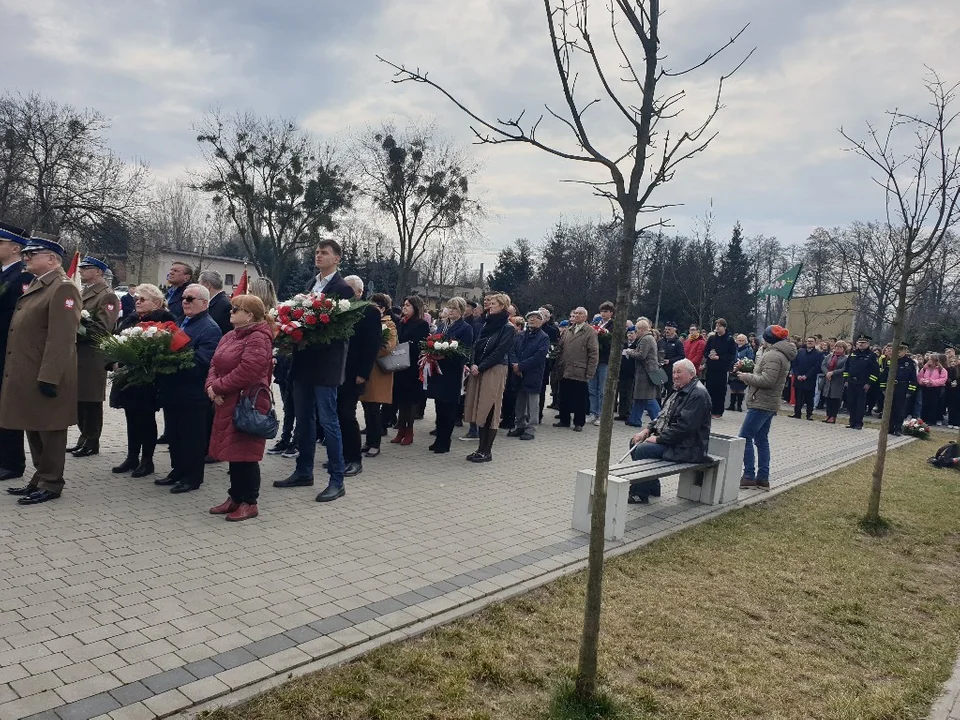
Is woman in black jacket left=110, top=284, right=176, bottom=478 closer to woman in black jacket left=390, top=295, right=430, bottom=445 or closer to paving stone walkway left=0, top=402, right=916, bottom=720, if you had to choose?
paving stone walkway left=0, top=402, right=916, bottom=720

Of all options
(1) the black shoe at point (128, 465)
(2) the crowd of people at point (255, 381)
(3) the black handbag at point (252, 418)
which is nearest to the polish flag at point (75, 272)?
(2) the crowd of people at point (255, 381)

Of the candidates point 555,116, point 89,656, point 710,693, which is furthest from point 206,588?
point 555,116

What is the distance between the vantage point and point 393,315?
34.9 ft

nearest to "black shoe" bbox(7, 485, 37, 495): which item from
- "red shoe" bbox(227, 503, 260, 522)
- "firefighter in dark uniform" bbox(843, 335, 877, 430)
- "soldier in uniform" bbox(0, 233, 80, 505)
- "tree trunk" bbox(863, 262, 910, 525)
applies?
"soldier in uniform" bbox(0, 233, 80, 505)

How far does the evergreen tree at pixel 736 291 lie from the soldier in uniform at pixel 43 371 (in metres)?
45.9

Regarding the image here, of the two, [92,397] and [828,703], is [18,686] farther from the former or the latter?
[92,397]

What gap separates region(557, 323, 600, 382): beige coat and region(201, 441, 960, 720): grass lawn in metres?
5.40

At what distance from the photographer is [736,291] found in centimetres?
5281

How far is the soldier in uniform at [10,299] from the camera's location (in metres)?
6.59

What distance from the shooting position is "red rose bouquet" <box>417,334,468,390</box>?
9.53 metres

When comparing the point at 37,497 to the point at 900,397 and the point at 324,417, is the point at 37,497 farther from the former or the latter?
the point at 900,397

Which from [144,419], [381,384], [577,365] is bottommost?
[144,419]

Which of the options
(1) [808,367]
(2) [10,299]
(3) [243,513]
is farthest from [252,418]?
(1) [808,367]

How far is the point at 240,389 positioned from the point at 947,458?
1108 centimetres
